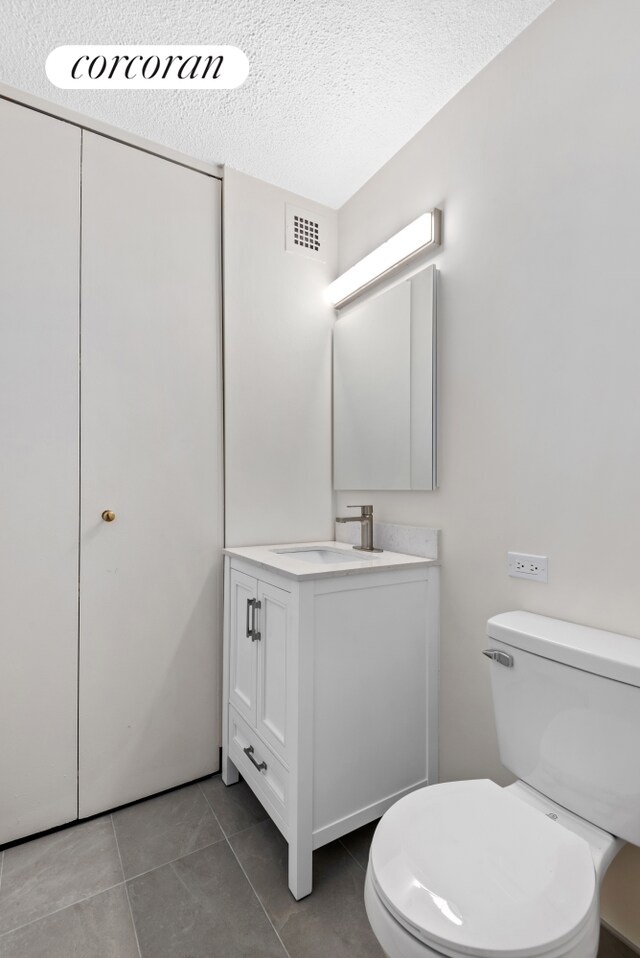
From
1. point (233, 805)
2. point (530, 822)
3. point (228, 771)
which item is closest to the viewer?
point (530, 822)

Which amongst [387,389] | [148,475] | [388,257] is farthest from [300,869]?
[388,257]

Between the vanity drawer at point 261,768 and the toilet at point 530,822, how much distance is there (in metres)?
0.49

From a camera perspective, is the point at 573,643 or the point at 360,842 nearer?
the point at 573,643

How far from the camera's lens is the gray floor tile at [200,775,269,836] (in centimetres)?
149

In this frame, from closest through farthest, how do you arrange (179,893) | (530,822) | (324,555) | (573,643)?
(530,822) → (573,643) → (179,893) → (324,555)

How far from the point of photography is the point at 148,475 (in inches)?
65.5

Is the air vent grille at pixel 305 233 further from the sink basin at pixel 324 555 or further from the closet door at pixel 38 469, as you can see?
the sink basin at pixel 324 555

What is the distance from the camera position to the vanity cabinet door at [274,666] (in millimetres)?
1297

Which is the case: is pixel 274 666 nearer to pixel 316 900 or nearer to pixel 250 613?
pixel 250 613

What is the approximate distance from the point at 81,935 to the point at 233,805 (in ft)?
1.81

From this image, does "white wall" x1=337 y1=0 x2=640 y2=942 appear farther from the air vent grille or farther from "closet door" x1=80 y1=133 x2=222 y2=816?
"closet door" x1=80 y1=133 x2=222 y2=816

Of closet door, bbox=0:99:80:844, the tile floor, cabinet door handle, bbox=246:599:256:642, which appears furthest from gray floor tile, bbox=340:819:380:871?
closet door, bbox=0:99:80:844

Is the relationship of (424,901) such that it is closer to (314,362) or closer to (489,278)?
(489,278)

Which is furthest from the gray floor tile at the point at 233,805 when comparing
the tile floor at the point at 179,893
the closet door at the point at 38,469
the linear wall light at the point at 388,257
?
the linear wall light at the point at 388,257
